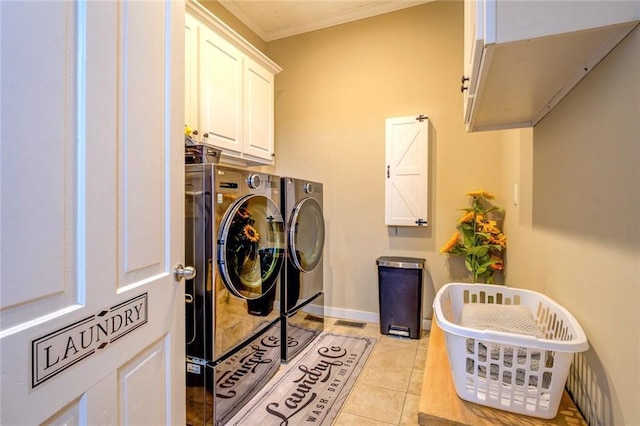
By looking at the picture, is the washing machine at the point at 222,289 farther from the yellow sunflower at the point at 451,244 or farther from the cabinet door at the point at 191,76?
the yellow sunflower at the point at 451,244

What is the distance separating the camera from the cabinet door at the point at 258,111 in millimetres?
2461

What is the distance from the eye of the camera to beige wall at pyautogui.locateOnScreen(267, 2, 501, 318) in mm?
2645

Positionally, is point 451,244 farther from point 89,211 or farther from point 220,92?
point 89,211

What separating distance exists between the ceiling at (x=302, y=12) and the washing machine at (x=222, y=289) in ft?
6.35

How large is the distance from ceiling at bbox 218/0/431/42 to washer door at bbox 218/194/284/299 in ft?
6.57

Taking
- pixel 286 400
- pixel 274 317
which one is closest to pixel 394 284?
pixel 274 317

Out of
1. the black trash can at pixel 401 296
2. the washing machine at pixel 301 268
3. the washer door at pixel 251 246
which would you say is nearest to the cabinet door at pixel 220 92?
the washing machine at pixel 301 268

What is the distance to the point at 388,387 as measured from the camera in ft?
6.19

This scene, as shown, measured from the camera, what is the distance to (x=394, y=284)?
2600 millimetres

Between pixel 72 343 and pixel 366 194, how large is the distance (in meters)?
2.53

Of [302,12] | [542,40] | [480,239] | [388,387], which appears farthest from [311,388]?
[302,12]

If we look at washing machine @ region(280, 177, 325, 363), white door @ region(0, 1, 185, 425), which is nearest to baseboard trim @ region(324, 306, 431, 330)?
washing machine @ region(280, 177, 325, 363)

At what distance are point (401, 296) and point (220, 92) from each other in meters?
2.13

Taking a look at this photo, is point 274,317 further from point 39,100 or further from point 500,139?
point 500,139
